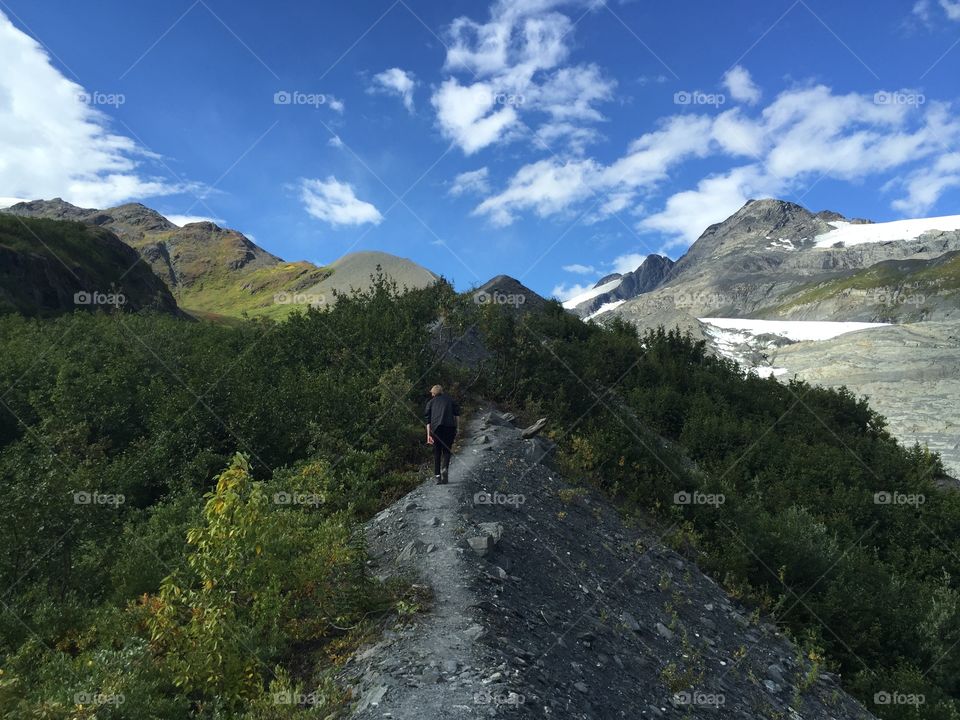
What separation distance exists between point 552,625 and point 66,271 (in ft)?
143

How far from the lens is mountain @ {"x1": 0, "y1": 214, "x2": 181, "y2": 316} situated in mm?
32750

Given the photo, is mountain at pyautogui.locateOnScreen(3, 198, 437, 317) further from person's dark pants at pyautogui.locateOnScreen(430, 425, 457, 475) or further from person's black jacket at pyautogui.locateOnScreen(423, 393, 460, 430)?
person's dark pants at pyautogui.locateOnScreen(430, 425, 457, 475)

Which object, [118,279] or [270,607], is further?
[118,279]

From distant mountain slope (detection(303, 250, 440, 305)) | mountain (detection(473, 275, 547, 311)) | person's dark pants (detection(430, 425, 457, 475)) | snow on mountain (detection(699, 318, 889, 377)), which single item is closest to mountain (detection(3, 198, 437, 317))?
distant mountain slope (detection(303, 250, 440, 305))

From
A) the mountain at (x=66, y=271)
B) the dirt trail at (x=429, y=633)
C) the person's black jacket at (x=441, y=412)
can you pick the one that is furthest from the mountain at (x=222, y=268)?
the dirt trail at (x=429, y=633)

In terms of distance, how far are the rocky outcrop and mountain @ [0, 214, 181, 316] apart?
76.9 feet

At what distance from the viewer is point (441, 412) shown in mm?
11586

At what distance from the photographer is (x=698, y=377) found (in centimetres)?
2422

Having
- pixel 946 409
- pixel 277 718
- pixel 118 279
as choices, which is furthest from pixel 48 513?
pixel 946 409

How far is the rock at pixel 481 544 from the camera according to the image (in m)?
8.55

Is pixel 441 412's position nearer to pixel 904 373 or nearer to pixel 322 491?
pixel 322 491


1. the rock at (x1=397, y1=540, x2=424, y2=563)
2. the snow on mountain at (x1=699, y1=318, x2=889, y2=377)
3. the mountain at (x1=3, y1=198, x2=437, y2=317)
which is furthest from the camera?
the mountain at (x1=3, y1=198, x2=437, y2=317)

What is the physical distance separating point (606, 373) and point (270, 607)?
59.0ft

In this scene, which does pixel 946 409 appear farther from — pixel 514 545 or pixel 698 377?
pixel 514 545
